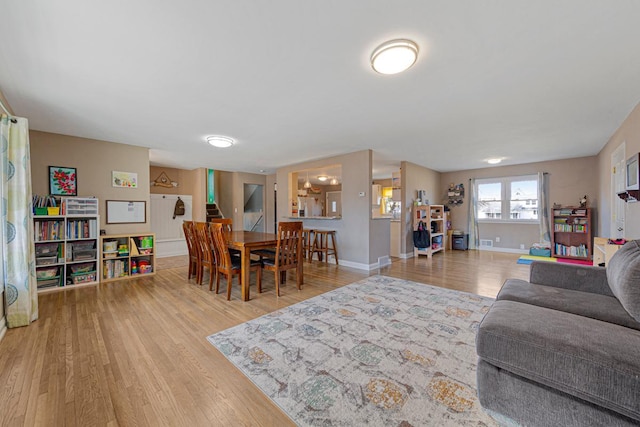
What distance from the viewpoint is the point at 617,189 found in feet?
12.6

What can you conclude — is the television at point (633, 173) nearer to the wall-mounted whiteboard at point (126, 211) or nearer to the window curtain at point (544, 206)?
the window curtain at point (544, 206)

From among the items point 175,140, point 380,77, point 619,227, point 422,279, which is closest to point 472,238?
point 619,227

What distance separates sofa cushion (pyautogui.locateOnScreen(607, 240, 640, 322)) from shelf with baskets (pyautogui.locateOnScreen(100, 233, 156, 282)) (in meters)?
5.54

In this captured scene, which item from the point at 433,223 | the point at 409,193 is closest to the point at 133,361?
the point at 409,193

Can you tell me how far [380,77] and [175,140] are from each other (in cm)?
359

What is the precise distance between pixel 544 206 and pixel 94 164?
31.1 ft

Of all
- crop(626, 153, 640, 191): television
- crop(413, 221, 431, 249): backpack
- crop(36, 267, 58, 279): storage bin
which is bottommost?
crop(36, 267, 58, 279): storage bin

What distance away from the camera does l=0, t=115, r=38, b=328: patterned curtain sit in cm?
236

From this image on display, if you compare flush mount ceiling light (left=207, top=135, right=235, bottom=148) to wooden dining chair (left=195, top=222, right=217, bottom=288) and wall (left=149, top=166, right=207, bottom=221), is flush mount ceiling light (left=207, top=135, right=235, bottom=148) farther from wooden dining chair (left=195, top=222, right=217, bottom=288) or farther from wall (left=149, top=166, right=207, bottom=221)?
wall (left=149, top=166, right=207, bottom=221)

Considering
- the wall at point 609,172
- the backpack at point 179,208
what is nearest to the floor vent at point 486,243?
the wall at point 609,172

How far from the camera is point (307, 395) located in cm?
152

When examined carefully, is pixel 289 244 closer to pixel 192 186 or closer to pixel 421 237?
pixel 421 237

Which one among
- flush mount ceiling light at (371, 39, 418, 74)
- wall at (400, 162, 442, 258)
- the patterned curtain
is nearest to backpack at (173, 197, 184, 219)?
the patterned curtain

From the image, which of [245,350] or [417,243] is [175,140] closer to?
[245,350]
